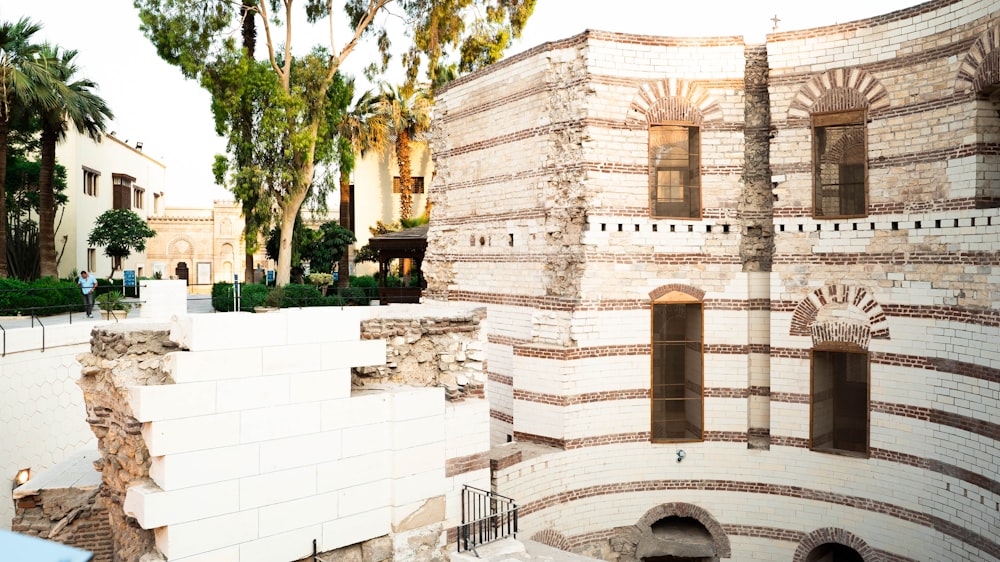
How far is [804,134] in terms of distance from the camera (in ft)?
38.1

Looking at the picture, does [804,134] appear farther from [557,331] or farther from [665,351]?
[557,331]

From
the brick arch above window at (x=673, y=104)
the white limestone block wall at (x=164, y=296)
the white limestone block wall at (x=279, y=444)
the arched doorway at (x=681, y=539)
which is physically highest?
the brick arch above window at (x=673, y=104)

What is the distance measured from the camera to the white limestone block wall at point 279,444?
231 inches

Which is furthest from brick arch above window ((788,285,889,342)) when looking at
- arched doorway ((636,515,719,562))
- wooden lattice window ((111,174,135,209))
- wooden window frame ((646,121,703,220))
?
wooden lattice window ((111,174,135,209))

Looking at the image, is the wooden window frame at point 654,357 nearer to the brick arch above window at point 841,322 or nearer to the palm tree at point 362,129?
the brick arch above window at point 841,322

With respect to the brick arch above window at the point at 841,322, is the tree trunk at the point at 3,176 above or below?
above

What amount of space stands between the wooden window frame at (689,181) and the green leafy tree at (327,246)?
1831 cm

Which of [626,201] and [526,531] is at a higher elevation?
[626,201]

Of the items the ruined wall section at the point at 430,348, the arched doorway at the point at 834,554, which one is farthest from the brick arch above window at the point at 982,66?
the ruined wall section at the point at 430,348

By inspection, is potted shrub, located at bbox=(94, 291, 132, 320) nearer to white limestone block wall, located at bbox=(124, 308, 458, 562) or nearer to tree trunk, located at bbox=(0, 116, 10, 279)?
tree trunk, located at bbox=(0, 116, 10, 279)

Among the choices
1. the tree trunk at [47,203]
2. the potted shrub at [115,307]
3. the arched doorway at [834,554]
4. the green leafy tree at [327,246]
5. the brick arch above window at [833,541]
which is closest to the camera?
the brick arch above window at [833,541]

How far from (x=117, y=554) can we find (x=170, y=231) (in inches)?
1739

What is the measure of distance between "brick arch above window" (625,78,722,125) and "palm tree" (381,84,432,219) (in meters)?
20.1

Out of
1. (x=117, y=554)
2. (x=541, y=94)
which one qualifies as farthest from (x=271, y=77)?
(x=117, y=554)
